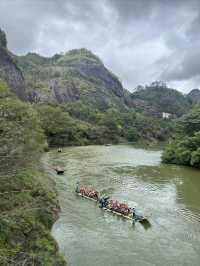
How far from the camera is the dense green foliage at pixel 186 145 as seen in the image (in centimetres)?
8001

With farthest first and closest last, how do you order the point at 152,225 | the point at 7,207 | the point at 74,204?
the point at 74,204
the point at 152,225
the point at 7,207

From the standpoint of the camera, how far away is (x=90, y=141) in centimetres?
13775

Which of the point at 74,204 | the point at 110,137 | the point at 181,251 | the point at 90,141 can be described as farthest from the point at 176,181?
the point at 110,137

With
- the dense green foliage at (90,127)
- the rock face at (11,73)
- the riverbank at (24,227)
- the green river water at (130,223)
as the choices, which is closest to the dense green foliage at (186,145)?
the green river water at (130,223)

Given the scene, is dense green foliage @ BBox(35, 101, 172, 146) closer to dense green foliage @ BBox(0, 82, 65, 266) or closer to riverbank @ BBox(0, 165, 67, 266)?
riverbank @ BBox(0, 165, 67, 266)

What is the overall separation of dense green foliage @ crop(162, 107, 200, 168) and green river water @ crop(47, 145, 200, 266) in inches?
332

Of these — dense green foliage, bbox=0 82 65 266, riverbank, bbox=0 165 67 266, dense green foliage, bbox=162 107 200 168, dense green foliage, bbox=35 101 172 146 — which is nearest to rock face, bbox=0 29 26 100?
dense green foliage, bbox=35 101 172 146

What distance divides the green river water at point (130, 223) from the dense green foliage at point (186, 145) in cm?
843

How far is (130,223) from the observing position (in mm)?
39469

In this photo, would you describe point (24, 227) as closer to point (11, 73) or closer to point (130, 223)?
point (130, 223)

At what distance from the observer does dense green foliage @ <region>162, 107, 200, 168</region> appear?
3150 inches

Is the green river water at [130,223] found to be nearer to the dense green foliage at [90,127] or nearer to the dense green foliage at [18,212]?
the dense green foliage at [18,212]

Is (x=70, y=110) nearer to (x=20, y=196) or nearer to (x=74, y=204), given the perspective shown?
(x=74, y=204)

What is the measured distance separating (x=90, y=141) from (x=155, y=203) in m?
90.9
